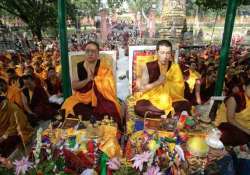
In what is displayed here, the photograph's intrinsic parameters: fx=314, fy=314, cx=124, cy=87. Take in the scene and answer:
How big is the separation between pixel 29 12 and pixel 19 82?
8201 mm

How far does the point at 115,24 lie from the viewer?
66.5ft

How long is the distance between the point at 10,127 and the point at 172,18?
10909 millimetres

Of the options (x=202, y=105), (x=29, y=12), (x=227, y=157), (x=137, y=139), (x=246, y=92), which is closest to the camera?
(x=227, y=157)

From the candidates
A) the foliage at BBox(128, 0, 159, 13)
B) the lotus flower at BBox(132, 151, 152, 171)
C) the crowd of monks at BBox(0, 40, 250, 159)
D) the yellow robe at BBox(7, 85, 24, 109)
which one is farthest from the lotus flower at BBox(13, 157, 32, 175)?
the foliage at BBox(128, 0, 159, 13)

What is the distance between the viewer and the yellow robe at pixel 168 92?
430 cm

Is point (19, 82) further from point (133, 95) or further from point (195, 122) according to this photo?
point (195, 122)

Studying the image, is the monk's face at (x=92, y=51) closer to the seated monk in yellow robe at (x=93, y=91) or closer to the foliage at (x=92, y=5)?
the seated monk in yellow robe at (x=93, y=91)

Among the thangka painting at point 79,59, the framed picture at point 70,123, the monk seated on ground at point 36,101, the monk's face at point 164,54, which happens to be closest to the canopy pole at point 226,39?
the monk's face at point 164,54

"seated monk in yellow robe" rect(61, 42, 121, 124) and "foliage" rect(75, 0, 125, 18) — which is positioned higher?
"foliage" rect(75, 0, 125, 18)

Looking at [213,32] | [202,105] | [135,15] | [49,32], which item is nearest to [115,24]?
[135,15]

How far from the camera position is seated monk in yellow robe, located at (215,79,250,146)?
12.2ft

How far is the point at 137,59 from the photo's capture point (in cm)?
498

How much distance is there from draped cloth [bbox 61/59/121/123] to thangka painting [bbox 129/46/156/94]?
0.68m

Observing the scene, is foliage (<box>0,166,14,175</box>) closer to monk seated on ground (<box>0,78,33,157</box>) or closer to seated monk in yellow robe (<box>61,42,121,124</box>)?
monk seated on ground (<box>0,78,33,157</box>)
